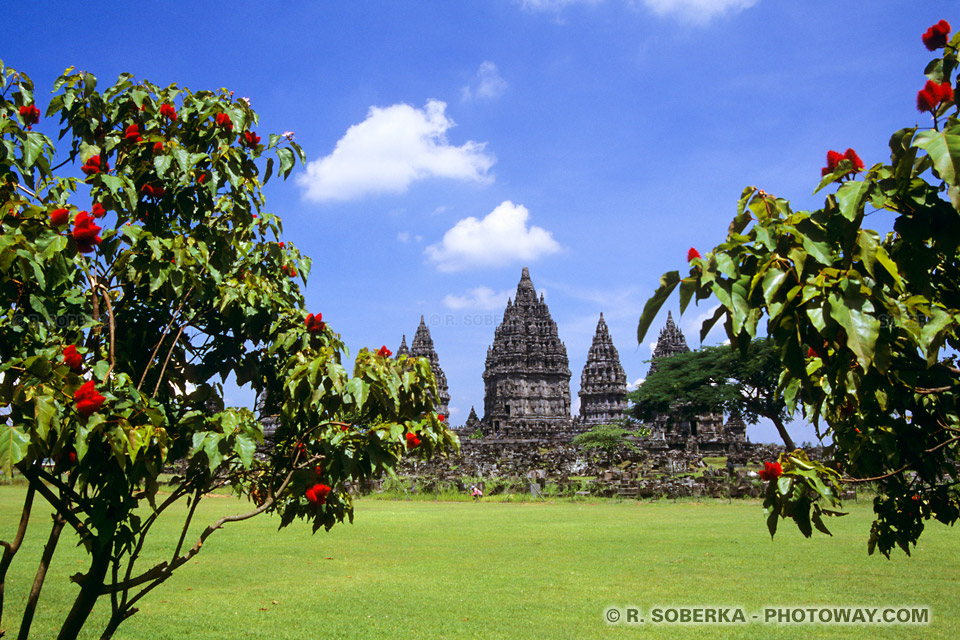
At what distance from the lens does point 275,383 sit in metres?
4.20

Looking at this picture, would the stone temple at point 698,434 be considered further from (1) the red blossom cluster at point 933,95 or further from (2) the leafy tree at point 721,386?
(1) the red blossom cluster at point 933,95

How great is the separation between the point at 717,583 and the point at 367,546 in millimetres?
6100

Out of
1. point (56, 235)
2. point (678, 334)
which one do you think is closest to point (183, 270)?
point (56, 235)

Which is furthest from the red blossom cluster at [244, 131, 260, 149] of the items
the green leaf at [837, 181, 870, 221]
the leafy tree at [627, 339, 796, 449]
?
the leafy tree at [627, 339, 796, 449]

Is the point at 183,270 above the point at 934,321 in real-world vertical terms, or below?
above

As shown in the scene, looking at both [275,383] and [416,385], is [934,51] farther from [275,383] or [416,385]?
[275,383]

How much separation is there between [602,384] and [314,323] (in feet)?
207

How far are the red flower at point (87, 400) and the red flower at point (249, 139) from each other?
1984 mm

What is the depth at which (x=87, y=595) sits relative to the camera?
3465 mm

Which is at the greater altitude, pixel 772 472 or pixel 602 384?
pixel 602 384

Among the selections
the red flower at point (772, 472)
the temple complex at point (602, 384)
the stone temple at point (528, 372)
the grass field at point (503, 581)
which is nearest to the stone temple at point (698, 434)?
the temple complex at point (602, 384)

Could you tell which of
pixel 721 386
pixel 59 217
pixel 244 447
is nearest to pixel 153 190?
pixel 59 217

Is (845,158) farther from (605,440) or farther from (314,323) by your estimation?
(605,440)

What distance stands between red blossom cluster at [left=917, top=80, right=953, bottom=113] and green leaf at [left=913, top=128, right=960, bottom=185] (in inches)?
15.8
